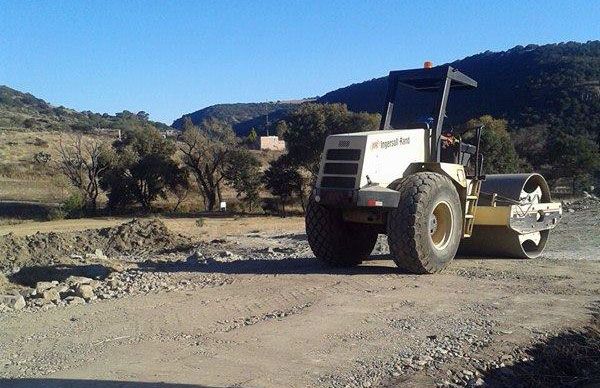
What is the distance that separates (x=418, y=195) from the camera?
936 centimetres

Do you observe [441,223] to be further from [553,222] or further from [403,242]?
[553,222]

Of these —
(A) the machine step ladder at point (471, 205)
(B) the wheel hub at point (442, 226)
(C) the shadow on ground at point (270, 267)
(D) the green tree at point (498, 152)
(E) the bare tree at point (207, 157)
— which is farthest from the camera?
(E) the bare tree at point (207, 157)

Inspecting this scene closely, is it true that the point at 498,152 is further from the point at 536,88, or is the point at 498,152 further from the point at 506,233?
the point at 536,88

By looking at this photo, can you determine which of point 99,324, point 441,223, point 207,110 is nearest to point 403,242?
point 441,223

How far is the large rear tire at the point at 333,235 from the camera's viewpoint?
34.5ft

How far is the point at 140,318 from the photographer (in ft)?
25.0

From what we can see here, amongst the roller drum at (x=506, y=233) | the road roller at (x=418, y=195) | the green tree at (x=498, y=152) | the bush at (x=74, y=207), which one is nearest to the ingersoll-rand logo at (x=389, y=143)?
the road roller at (x=418, y=195)

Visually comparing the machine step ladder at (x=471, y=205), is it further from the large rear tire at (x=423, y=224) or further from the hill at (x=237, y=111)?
the hill at (x=237, y=111)

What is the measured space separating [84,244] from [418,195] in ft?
37.6

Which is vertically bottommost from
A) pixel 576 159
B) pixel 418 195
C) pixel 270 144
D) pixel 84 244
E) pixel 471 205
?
pixel 84 244

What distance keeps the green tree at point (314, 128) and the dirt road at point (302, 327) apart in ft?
88.7

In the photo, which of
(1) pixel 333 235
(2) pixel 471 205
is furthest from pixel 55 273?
(2) pixel 471 205

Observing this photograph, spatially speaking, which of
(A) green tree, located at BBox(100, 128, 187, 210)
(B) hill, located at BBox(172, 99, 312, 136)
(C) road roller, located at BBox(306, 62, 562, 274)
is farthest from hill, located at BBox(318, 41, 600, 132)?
(B) hill, located at BBox(172, 99, 312, 136)

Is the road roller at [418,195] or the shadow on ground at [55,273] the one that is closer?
the road roller at [418,195]
